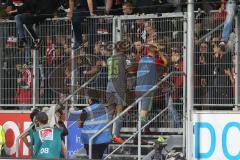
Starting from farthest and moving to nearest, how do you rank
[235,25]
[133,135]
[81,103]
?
[81,103] < [133,135] < [235,25]

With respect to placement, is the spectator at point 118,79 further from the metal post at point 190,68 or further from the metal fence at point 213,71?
the metal post at point 190,68

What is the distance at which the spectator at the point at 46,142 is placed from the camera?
14242mm

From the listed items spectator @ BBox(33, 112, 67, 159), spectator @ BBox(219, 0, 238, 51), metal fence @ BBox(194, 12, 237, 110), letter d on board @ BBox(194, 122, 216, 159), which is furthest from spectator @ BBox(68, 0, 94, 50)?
letter d on board @ BBox(194, 122, 216, 159)

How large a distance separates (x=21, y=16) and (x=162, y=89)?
3375mm

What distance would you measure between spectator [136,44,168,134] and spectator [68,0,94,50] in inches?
53.1

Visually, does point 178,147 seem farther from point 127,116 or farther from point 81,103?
point 81,103

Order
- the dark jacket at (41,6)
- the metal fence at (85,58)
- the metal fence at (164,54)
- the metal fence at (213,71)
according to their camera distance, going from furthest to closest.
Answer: the dark jacket at (41,6) → the metal fence at (85,58) → the metal fence at (164,54) → the metal fence at (213,71)

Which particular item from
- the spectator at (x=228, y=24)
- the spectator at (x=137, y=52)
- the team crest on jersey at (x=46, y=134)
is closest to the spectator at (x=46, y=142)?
the team crest on jersey at (x=46, y=134)

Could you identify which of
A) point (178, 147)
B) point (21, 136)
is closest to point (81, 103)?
point (21, 136)

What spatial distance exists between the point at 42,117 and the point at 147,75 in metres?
2.08

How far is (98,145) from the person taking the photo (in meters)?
14.3

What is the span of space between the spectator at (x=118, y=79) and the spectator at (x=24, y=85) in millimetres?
1819

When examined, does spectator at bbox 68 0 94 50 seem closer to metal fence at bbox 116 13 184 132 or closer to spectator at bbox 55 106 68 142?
metal fence at bbox 116 13 184 132

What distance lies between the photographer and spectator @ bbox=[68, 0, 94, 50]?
48.1 feet
